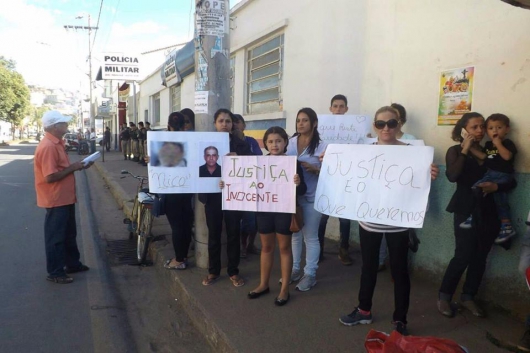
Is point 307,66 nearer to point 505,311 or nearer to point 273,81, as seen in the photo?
point 273,81

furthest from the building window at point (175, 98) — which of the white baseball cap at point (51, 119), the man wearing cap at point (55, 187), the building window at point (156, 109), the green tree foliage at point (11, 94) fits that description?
the green tree foliage at point (11, 94)

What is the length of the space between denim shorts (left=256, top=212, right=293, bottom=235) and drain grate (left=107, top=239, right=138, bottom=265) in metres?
2.75

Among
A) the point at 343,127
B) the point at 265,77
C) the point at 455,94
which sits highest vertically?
the point at 265,77

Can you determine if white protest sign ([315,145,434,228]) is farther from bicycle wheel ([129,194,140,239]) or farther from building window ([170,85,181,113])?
building window ([170,85,181,113])

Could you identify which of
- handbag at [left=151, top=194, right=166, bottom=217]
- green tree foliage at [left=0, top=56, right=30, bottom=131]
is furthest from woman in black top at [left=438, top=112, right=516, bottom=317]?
green tree foliage at [left=0, top=56, right=30, bottom=131]

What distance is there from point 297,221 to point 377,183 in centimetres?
87

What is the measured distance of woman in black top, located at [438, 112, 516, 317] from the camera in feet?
11.3

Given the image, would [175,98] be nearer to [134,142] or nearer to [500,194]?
[134,142]

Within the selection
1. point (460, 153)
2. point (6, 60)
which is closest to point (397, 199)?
point (460, 153)

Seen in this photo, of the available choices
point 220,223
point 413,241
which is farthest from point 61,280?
point 413,241

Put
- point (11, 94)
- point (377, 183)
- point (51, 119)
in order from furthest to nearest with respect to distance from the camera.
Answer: point (11, 94)
point (51, 119)
point (377, 183)

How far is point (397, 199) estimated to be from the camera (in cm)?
320

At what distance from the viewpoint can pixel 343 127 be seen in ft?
16.2

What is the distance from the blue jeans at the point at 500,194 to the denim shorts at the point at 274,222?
5.17ft
